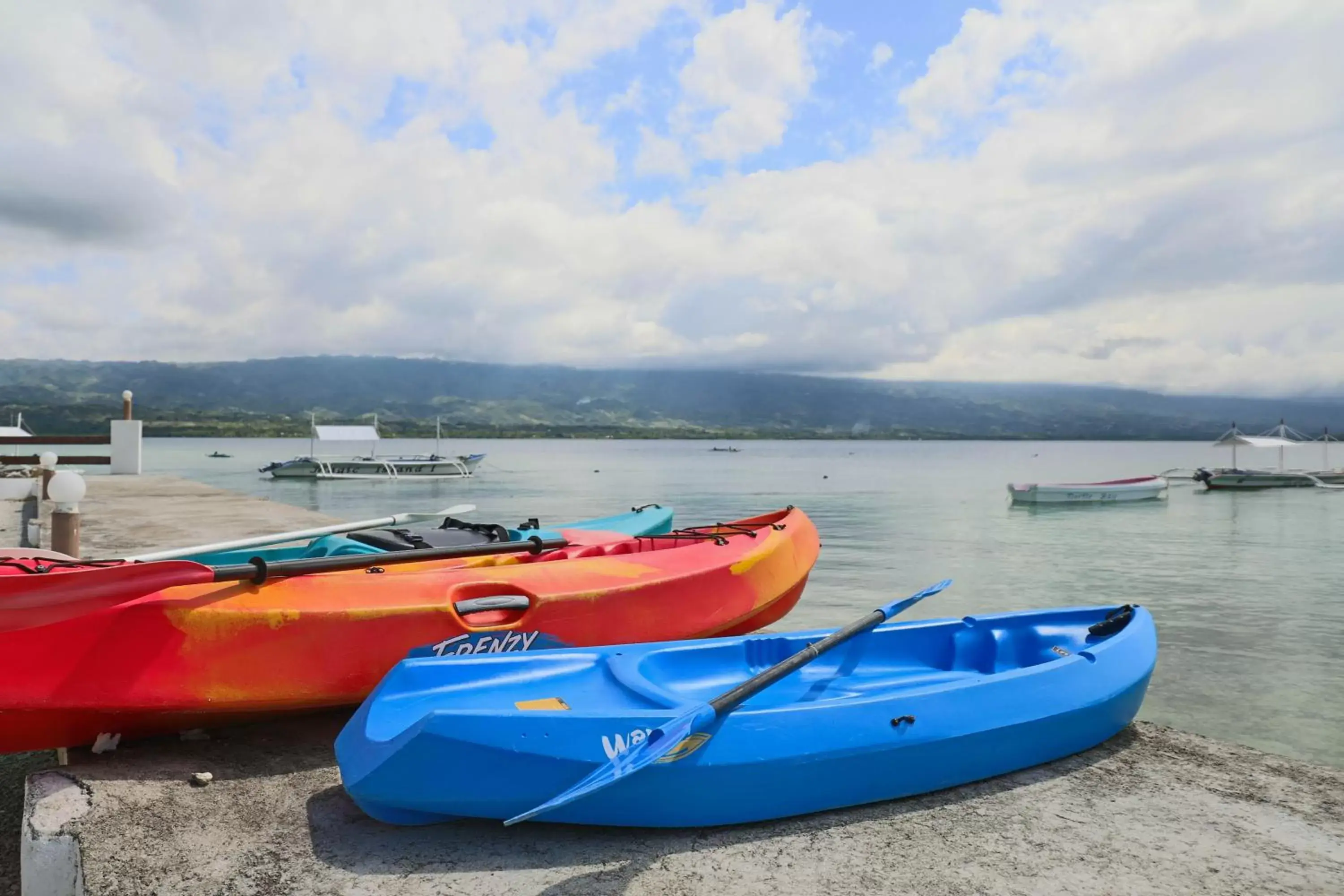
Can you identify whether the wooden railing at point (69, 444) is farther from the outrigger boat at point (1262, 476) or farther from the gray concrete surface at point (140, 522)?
the outrigger boat at point (1262, 476)

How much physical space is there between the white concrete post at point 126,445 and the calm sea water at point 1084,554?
16.8ft

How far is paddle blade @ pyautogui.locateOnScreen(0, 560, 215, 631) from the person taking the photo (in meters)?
3.71

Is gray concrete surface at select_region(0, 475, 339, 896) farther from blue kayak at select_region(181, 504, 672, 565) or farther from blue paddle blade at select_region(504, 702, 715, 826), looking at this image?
blue paddle blade at select_region(504, 702, 715, 826)

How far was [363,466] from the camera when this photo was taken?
4972 cm

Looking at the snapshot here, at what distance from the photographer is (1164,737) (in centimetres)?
476

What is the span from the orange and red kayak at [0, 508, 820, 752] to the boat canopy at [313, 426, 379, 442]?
46.5 metres

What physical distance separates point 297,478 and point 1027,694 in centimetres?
5366

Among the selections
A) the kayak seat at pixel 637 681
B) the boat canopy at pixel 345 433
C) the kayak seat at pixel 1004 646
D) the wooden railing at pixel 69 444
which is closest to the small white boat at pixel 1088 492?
the wooden railing at pixel 69 444

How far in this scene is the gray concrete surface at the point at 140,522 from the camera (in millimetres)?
4352

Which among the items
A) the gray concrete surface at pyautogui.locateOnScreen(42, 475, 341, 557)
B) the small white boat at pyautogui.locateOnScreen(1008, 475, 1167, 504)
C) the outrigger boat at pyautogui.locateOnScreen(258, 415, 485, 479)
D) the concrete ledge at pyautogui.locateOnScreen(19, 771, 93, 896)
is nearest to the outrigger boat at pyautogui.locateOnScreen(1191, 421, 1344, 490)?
the small white boat at pyautogui.locateOnScreen(1008, 475, 1167, 504)

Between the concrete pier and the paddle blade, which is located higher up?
the paddle blade

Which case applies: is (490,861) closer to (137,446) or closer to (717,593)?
(717,593)

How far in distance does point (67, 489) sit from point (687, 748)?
6.62 metres

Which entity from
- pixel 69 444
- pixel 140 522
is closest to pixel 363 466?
pixel 69 444
